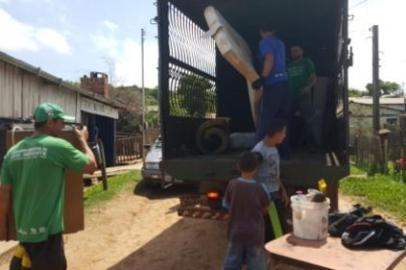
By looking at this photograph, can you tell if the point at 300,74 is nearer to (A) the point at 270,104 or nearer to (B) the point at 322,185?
(A) the point at 270,104

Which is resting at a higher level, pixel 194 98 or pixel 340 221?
pixel 194 98

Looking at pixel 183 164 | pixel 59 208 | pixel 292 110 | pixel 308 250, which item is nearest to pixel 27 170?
pixel 59 208

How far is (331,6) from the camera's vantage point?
23.0ft

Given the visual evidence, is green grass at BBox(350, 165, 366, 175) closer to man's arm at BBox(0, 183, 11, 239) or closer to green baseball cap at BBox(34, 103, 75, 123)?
green baseball cap at BBox(34, 103, 75, 123)

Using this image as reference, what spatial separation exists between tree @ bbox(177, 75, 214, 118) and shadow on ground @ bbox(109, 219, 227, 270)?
5.82 ft

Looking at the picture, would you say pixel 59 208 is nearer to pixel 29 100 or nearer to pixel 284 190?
pixel 284 190

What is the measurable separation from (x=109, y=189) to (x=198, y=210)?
663 cm

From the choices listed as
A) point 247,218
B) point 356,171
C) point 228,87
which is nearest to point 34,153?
point 247,218

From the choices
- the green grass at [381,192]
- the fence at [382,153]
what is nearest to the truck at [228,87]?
the green grass at [381,192]

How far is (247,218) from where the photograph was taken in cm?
398

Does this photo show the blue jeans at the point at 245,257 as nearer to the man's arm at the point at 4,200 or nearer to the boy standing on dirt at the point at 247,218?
the boy standing on dirt at the point at 247,218

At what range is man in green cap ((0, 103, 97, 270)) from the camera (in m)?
3.46

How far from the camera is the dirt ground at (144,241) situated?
6.09 meters

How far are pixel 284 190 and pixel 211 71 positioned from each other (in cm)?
347
